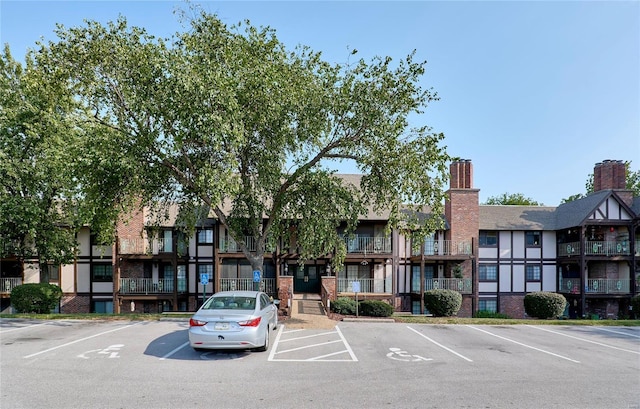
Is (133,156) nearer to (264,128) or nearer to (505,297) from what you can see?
(264,128)

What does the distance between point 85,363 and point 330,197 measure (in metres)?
10.0

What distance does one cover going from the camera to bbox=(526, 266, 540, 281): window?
30375 mm

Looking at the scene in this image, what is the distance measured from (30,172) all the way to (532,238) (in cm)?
3072

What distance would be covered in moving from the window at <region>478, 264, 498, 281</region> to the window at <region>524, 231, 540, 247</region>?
311 centimetres

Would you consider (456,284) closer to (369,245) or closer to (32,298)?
(369,245)

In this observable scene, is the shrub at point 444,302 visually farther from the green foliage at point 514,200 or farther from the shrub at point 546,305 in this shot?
the green foliage at point 514,200

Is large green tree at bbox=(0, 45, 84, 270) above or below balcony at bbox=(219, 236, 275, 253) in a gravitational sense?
above

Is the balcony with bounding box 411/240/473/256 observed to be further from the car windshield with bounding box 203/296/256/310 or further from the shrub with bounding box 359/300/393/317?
the car windshield with bounding box 203/296/256/310

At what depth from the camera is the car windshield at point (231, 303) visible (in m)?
10.9

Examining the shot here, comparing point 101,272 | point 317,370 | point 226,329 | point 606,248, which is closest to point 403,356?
point 317,370

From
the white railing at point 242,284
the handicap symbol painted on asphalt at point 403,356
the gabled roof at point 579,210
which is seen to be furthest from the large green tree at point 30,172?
the gabled roof at point 579,210

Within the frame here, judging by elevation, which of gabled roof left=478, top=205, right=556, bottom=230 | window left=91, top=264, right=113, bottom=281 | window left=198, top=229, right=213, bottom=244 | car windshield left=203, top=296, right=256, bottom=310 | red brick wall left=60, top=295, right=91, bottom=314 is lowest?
red brick wall left=60, top=295, right=91, bottom=314

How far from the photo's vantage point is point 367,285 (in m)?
27.4

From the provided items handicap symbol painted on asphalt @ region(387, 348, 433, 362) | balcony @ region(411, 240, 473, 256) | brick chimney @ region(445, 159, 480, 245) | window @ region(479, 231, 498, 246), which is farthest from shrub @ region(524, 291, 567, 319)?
handicap symbol painted on asphalt @ region(387, 348, 433, 362)
